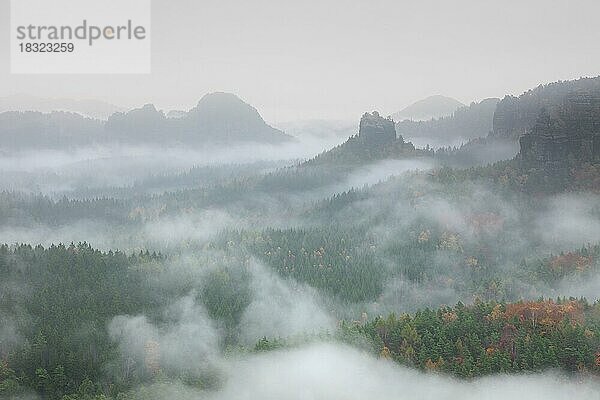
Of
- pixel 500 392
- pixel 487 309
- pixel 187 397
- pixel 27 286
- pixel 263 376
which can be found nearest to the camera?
pixel 500 392

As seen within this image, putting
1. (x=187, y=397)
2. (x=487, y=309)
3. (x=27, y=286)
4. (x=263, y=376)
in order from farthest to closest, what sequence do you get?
(x=27, y=286)
(x=487, y=309)
(x=263, y=376)
(x=187, y=397)

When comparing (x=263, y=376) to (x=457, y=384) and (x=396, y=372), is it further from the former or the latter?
(x=457, y=384)

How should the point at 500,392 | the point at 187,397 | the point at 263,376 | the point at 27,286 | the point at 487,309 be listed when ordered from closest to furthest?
the point at 500,392 < the point at 187,397 < the point at 263,376 < the point at 487,309 < the point at 27,286

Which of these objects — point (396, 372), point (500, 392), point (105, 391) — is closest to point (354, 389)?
point (396, 372)

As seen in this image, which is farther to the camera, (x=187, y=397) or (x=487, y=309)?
(x=487, y=309)

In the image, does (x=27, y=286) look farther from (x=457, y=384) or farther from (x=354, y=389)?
(x=457, y=384)

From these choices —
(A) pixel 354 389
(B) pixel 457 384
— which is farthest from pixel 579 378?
(A) pixel 354 389

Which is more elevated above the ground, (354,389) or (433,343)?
(433,343)

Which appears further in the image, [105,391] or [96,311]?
[96,311]

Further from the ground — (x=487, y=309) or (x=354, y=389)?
(x=487, y=309)
